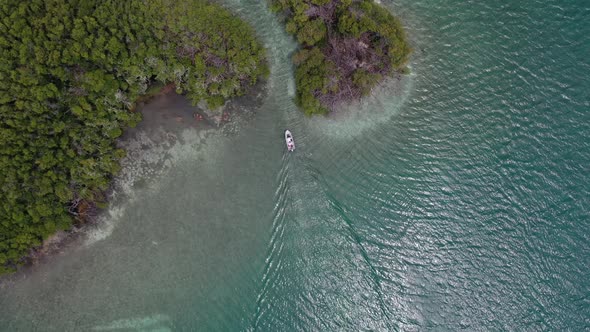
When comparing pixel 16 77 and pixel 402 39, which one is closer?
pixel 16 77

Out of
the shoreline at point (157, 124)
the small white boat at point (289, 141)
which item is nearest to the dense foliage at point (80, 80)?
the shoreline at point (157, 124)

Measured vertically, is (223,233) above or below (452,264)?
above

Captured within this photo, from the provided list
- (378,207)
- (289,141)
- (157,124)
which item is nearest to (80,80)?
(157,124)

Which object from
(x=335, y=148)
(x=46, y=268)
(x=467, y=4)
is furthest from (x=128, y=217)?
(x=467, y=4)

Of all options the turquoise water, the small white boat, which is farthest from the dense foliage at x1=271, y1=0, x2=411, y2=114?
the small white boat

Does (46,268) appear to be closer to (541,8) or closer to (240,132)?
(240,132)
